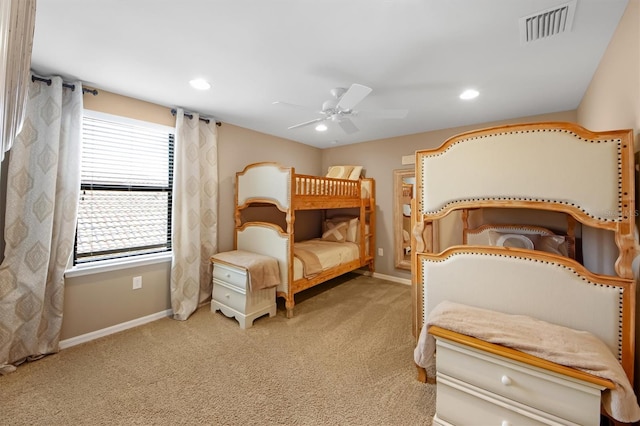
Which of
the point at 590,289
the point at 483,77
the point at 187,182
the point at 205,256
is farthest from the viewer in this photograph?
the point at 205,256

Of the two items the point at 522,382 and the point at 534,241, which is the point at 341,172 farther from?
the point at 522,382

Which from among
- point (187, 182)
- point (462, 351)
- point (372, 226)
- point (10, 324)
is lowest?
point (10, 324)

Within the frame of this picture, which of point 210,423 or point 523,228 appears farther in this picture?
point 523,228

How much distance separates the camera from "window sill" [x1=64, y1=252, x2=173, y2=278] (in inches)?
95.4

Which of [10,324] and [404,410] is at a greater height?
[10,324]

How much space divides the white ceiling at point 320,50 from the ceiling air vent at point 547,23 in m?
0.04

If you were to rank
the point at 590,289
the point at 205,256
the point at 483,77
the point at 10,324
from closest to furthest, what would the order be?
the point at 590,289 → the point at 10,324 → the point at 483,77 → the point at 205,256

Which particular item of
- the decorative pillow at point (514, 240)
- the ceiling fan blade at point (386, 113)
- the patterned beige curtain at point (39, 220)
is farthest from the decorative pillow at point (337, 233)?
the patterned beige curtain at point (39, 220)

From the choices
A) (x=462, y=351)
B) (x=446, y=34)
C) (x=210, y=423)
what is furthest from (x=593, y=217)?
(x=210, y=423)

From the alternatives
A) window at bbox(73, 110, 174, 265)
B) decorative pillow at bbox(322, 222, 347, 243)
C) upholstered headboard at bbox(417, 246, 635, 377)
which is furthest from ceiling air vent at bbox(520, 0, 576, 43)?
window at bbox(73, 110, 174, 265)

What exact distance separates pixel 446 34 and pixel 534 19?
46cm

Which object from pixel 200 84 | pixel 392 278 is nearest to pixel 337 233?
pixel 392 278

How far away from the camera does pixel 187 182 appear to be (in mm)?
3037

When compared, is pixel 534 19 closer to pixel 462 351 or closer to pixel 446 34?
pixel 446 34
